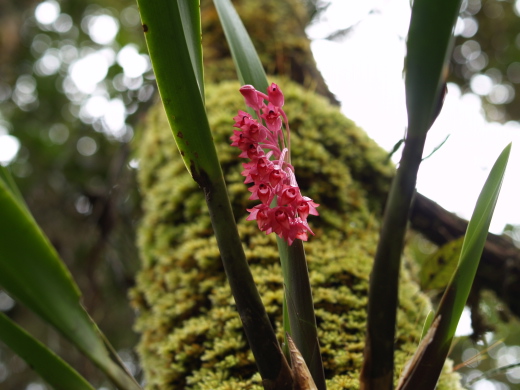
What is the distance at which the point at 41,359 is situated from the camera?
60cm

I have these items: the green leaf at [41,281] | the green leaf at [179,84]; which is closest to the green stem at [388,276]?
the green leaf at [179,84]

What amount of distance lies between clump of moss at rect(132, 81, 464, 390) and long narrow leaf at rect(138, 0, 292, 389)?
0.21 metres

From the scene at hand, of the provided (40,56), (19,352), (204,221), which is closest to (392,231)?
(19,352)

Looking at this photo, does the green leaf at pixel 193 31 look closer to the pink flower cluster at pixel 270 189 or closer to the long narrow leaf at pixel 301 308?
the pink flower cluster at pixel 270 189

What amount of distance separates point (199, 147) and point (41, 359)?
0.37 meters

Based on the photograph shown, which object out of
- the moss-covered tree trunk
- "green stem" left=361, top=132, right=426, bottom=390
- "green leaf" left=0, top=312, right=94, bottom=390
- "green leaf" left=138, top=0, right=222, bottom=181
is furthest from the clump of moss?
"green leaf" left=138, top=0, right=222, bottom=181

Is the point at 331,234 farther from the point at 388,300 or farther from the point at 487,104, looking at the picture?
the point at 487,104

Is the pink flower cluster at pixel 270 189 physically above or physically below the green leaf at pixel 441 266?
below

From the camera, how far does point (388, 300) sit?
54 cm

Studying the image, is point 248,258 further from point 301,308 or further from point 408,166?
point 408,166

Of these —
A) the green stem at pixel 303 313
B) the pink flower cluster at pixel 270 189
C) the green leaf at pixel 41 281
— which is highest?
the pink flower cluster at pixel 270 189

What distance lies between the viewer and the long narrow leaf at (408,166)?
0.46m

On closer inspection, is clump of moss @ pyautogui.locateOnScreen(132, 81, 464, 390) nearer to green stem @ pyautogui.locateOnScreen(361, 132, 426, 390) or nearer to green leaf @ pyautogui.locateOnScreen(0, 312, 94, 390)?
green stem @ pyautogui.locateOnScreen(361, 132, 426, 390)

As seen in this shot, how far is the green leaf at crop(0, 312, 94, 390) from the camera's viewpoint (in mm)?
598
